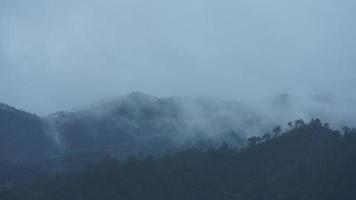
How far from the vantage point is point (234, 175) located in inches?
2212

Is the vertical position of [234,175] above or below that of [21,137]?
below

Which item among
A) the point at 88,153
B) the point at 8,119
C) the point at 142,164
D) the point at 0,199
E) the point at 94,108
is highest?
the point at 94,108

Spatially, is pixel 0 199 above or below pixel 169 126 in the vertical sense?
below

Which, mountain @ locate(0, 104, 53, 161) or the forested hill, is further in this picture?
mountain @ locate(0, 104, 53, 161)

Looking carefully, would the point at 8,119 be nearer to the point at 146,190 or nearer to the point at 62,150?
the point at 62,150

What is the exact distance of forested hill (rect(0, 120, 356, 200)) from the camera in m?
52.3

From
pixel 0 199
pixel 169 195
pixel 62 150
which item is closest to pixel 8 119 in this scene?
pixel 62 150

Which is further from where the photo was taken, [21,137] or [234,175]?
[21,137]

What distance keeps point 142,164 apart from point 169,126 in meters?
27.8

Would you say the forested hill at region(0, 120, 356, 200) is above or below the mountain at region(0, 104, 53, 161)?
below

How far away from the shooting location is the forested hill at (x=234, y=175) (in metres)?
52.3

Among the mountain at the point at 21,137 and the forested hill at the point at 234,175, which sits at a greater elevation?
the mountain at the point at 21,137

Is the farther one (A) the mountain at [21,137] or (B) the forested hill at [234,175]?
(A) the mountain at [21,137]

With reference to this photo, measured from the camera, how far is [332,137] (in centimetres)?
5747
